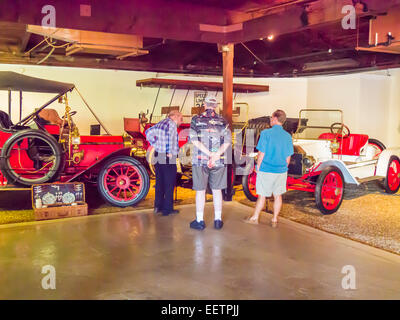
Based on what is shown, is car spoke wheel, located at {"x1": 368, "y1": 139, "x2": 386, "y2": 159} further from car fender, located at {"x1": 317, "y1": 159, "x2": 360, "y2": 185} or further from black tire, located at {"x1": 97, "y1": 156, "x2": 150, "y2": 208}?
black tire, located at {"x1": 97, "y1": 156, "x2": 150, "y2": 208}

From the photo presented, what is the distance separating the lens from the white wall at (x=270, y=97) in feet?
31.9

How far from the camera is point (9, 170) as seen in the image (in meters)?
5.73

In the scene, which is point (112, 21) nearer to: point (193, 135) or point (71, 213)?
point (193, 135)

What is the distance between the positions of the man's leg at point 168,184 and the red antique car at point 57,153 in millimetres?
652

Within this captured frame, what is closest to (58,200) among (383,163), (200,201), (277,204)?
(200,201)

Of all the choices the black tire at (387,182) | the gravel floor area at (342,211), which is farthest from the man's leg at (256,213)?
the black tire at (387,182)

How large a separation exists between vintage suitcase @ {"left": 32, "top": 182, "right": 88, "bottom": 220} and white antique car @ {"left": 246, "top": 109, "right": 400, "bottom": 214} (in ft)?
8.81

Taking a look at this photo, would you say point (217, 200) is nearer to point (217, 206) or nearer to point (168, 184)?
point (217, 206)

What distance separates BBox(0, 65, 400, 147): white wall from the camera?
9.73 metres

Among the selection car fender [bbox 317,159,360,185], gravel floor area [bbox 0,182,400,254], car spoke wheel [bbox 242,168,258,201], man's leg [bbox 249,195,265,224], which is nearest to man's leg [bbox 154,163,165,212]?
gravel floor area [bbox 0,182,400,254]

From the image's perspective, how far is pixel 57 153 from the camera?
18.9 ft

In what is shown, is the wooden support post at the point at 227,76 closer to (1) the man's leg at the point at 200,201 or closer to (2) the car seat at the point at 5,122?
(1) the man's leg at the point at 200,201

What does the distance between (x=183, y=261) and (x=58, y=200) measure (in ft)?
8.25
